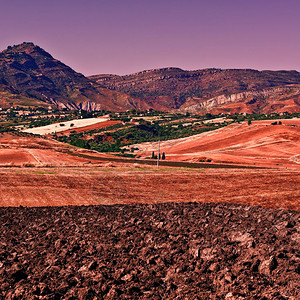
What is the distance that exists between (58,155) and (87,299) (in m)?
86.8

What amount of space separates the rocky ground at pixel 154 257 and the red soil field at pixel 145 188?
13511 millimetres

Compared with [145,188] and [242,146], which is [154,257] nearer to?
[145,188]

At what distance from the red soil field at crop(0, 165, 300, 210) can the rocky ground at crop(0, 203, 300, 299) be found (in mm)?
13511

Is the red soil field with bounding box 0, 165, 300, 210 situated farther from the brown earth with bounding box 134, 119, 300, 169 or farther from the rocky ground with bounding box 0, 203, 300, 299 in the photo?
the brown earth with bounding box 134, 119, 300, 169

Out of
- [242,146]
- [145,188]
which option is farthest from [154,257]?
[242,146]

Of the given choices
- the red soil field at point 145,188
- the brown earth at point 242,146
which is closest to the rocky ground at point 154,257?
the red soil field at point 145,188

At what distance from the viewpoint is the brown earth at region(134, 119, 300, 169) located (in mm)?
110050

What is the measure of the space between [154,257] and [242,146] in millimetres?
123338

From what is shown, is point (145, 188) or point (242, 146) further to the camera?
point (242, 146)

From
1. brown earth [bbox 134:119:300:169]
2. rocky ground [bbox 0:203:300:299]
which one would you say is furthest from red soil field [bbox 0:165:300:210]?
brown earth [bbox 134:119:300:169]

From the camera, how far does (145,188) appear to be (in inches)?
1890

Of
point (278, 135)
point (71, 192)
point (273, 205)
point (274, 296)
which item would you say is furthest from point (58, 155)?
point (274, 296)

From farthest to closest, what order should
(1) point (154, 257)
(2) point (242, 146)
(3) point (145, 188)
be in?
(2) point (242, 146) < (3) point (145, 188) < (1) point (154, 257)

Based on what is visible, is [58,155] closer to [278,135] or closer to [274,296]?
[278,135]
